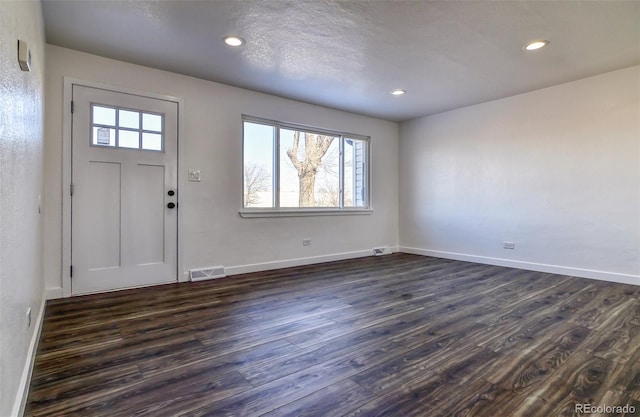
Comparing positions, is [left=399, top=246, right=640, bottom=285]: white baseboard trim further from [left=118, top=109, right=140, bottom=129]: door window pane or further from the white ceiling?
[left=118, top=109, right=140, bottom=129]: door window pane

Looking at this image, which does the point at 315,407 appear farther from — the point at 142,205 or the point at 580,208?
the point at 580,208

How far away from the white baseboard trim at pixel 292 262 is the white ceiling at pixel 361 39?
7.78 feet

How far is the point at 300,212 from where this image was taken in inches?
190

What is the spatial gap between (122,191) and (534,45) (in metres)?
4.40

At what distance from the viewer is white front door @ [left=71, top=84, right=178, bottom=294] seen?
324 cm

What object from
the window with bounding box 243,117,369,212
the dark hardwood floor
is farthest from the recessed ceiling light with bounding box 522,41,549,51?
the window with bounding box 243,117,369,212

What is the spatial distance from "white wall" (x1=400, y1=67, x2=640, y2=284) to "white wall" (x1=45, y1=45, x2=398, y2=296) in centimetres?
143

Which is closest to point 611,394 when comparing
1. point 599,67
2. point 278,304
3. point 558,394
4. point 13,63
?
point 558,394

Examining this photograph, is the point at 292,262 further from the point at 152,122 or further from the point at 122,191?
the point at 152,122

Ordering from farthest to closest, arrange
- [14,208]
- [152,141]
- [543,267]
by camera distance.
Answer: [543,267] < [152,141] < [14,208]

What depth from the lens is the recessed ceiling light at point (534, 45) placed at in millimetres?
3025

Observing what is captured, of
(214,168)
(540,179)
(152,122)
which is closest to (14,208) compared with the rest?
(152,122)

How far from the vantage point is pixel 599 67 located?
364 cm

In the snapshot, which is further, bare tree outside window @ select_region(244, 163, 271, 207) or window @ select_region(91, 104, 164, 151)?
bare tree outside window @ select_region(244, 163, 271, 207)
